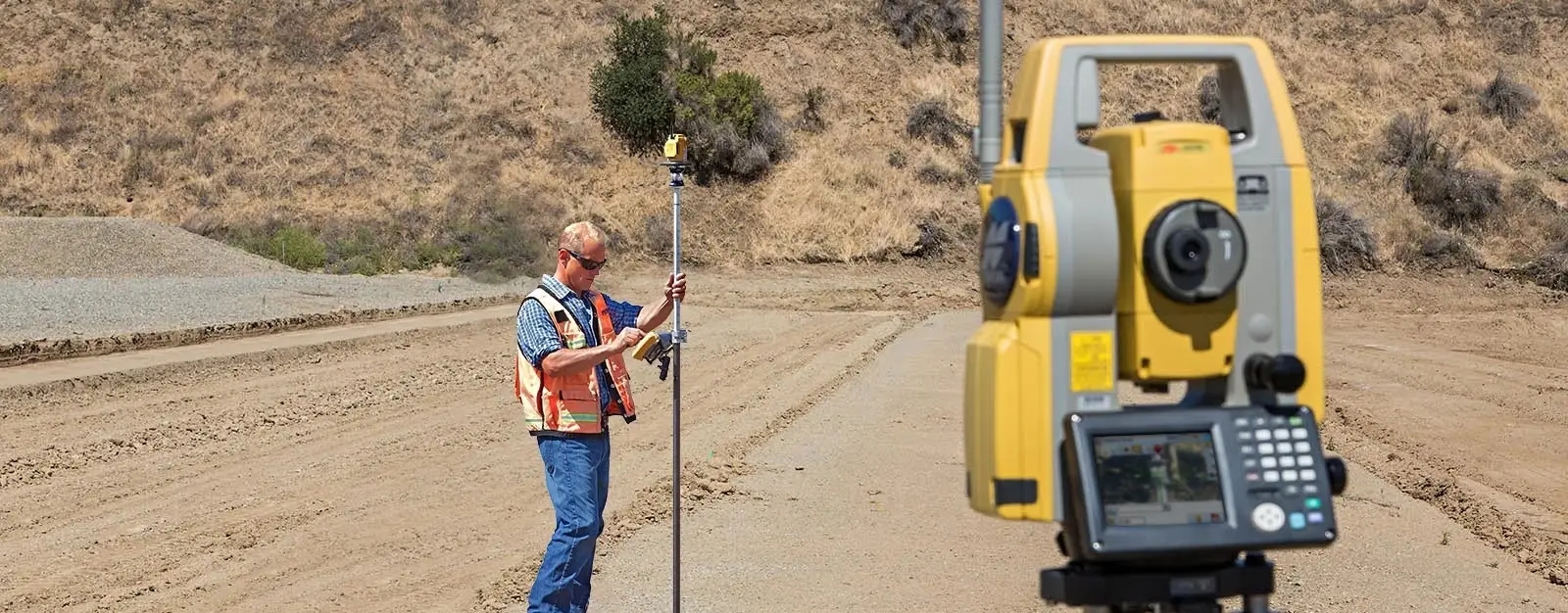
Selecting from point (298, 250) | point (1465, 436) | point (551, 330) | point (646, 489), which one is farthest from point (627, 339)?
point (298, 250)

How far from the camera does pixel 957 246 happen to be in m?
31.2

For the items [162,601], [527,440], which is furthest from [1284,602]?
[527,440]

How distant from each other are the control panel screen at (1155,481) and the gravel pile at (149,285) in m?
17.6

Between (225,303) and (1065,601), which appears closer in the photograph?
(1065,601)

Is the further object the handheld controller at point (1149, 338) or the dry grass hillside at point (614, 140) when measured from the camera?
A: the dry grass hillside at point (614, 140)

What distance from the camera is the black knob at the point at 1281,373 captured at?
278cm

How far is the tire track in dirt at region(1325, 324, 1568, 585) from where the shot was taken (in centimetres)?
858

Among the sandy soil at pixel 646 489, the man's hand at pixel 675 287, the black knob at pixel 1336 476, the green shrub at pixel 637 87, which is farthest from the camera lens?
the green shrub at pixel 637 87

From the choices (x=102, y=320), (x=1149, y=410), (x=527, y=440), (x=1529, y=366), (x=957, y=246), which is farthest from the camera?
(x=957, y=246)

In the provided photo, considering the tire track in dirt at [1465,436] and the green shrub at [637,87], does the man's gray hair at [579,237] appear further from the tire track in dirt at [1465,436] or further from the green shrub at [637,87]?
the green shrub at [637,87]

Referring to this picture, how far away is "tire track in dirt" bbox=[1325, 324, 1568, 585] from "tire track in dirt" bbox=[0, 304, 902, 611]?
4.94 m

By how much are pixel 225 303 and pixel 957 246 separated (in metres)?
15.8

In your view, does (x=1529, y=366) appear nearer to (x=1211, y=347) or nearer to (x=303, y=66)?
(x=1211, y=347)

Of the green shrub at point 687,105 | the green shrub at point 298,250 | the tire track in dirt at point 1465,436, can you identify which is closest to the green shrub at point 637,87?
the green shrub at point 687,105
